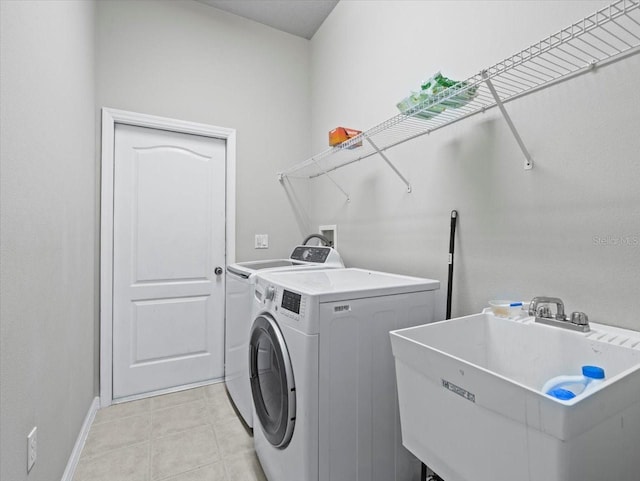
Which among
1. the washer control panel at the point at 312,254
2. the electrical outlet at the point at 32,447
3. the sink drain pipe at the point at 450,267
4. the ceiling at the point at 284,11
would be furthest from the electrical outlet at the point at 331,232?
the electrical outlet at the point at 32,447

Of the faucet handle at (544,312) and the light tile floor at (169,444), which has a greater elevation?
the faucet handle at (544,312)

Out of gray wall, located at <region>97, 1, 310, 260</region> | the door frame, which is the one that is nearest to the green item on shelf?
gray wall, located at <region>97, 1, 310, 260</region>

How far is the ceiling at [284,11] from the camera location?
2553mm

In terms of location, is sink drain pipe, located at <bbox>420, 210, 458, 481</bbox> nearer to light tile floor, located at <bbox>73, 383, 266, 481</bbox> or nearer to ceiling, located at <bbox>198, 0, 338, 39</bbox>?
light tile floor, located at <bbox>73, 383, 266, 481</bbox>

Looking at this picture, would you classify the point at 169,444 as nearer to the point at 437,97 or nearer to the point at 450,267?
the point at 450,267

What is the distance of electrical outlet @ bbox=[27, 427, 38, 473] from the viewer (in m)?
1.04

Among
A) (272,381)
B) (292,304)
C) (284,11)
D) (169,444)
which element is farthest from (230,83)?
(169,444)

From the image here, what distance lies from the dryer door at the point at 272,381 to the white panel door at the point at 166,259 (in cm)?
111

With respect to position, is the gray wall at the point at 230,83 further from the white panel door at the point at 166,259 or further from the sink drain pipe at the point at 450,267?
the sink drain pipe at the point at 450,267

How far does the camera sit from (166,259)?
2447 mm

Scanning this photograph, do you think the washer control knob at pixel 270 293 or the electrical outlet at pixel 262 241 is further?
the electrical outlet at pixel 262 241

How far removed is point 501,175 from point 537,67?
1.33 feet

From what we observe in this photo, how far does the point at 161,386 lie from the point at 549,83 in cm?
291

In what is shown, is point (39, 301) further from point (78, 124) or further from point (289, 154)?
point (289, 154)
